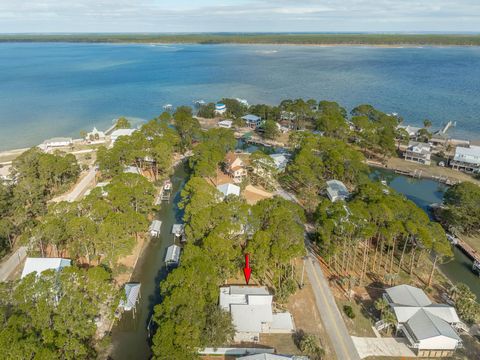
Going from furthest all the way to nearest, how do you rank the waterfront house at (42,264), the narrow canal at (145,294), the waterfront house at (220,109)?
the waterfront house at (220,109) < the waterfront house at (42,264) < the narrow canal at (145,294)

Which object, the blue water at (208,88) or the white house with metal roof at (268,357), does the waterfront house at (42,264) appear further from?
the blue water at (208,88)

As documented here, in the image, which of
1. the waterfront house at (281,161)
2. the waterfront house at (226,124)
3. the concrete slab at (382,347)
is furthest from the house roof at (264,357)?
the waterfront house at (226,124)

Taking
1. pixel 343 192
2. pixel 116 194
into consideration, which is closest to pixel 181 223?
pixel 116 194

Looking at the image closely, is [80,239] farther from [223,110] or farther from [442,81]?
[442,81]

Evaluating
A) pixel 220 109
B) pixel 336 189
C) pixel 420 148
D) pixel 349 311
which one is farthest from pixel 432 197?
pixel 220 109

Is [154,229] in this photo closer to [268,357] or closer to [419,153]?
[268,357]

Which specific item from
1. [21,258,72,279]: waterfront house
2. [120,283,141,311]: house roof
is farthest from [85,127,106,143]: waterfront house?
[120,283,141,311]: house roof

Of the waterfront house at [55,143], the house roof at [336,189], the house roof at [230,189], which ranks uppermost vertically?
the house roof at [230,189]
